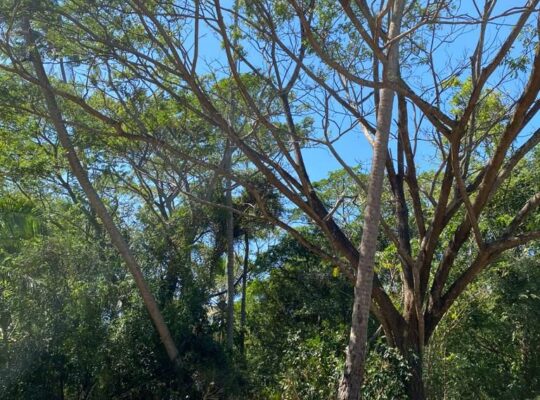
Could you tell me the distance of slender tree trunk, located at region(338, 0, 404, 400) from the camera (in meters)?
7.70

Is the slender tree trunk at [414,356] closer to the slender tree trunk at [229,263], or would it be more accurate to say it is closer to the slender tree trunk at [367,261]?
the slender tree trunk at [367,261]

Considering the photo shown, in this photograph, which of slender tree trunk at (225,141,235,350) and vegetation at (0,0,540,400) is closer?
vegetation at (0,0,540,400)

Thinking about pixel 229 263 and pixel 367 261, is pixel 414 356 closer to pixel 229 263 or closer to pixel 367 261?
pixel 367 261

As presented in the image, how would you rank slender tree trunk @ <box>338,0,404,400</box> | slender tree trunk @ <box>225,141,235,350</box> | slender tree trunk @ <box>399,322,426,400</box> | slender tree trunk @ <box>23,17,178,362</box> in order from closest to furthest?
slender tree trunk @ <box>338,0,404,400</box>, slender tree trunk @ <box>399,322,426,400</box>, slender tree trunk @ <box>23,17,178,362</box>, slender tree trunk @ <box>225,141,235,350</box>

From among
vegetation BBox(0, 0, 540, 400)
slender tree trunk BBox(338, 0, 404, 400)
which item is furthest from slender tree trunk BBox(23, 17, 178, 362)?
slender tree trunk BBox(338, 0, 404, 400)

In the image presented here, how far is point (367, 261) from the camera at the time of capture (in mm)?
7898

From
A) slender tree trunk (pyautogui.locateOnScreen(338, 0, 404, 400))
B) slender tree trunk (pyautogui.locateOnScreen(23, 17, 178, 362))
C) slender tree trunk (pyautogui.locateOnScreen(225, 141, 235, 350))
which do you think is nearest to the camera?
slender tree trunk (pyautogui.locateOnScreen(338, 0, 404, 400))

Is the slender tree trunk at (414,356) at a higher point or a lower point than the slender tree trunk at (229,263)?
lower

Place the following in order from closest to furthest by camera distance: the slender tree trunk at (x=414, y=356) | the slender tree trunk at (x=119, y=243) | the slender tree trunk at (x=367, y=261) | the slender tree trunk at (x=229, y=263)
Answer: the slender tree trunk at (x=367, y=261), the slender tree trunk at (x=414, y=356), the slender tree trunk at (x=119, y=243), the slender tree trunk at (x=229, y=263)

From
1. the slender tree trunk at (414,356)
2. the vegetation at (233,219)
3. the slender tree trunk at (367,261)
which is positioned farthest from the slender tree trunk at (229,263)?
the slender tree trunk at (367,261)

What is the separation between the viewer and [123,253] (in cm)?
1198

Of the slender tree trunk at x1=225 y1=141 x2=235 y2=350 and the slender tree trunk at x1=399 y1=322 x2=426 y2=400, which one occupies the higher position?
the slender tree trunk at x1=225 y1=141 x2=235 y2=350

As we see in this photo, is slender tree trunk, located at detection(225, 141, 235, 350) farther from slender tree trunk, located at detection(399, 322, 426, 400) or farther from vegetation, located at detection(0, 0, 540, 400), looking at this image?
slender tree trunk, located at detection(399, 322, 426, 400)

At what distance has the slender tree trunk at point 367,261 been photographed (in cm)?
770
